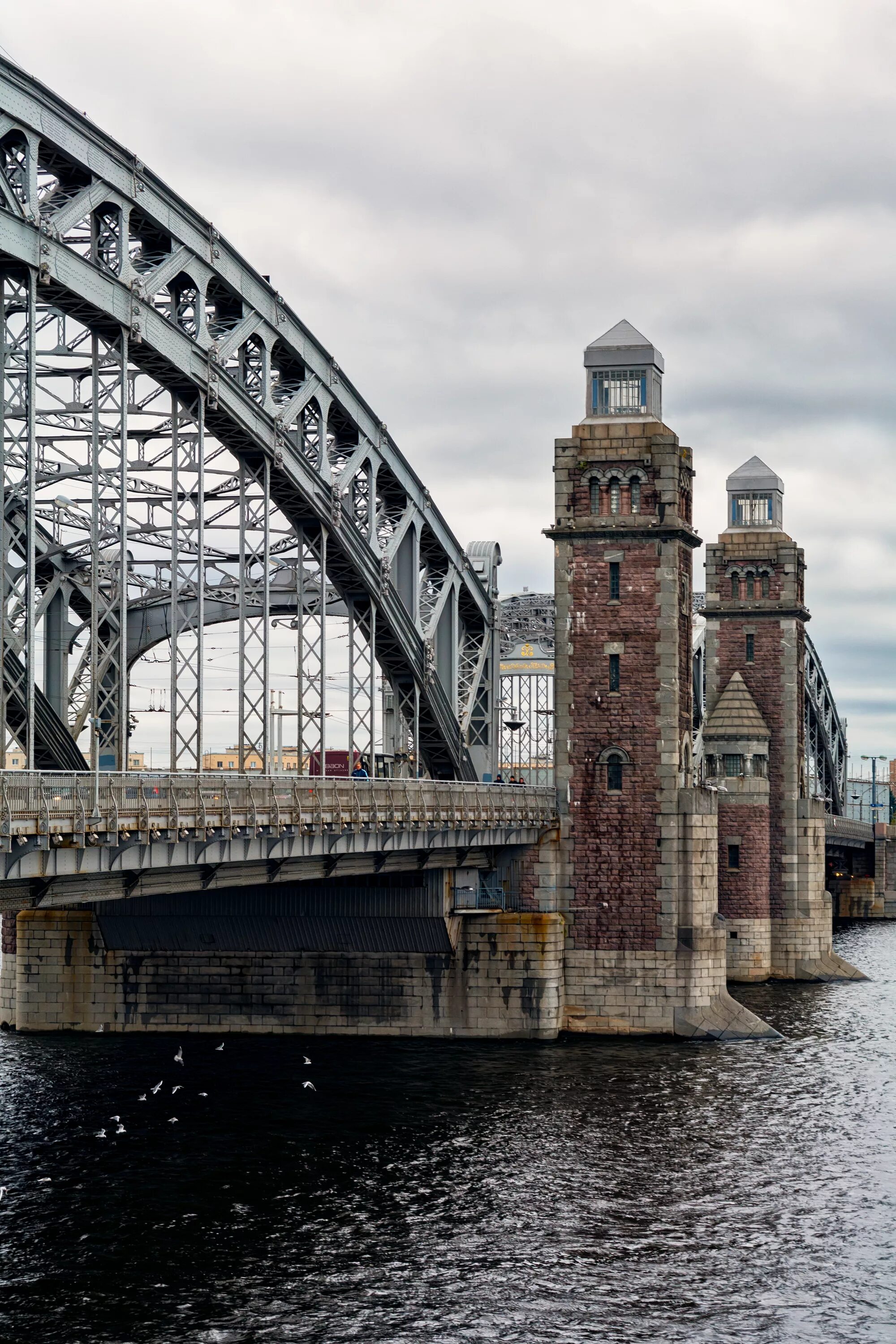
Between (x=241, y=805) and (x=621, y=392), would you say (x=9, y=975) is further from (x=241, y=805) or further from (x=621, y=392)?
(x=621, y=392)

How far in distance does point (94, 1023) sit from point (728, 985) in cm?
3407

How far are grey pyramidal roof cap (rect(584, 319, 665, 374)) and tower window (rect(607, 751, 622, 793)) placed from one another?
15114mm

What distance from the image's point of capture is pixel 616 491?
228 ft

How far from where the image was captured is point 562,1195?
44.3 meters

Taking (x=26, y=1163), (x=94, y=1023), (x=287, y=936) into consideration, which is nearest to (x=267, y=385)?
(x=287, y=936)

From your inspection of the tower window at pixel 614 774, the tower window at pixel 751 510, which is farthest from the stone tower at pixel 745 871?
the tower window at pixel 614 774

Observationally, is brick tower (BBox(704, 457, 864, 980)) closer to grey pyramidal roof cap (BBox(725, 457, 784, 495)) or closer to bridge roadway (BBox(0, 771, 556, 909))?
grey pyramidal roof cap (BBox(725, 457, 784, 495))

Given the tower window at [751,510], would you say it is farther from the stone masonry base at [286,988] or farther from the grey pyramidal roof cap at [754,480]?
the stone masonry base at [286,988]

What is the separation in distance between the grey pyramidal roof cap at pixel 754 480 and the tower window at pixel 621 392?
91.5ft

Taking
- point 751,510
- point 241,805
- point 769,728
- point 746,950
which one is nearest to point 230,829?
point 241,805

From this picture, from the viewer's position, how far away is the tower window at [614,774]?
68.4m

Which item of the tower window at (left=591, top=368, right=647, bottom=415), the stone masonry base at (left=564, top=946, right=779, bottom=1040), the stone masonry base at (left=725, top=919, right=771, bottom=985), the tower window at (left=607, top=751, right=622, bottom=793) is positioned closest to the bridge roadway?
the tower window at (left=607, top=751, right=622, bottom=793)

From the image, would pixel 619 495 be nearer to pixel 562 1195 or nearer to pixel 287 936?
pixel 287 936

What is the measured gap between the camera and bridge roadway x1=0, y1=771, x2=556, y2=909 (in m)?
37.9
